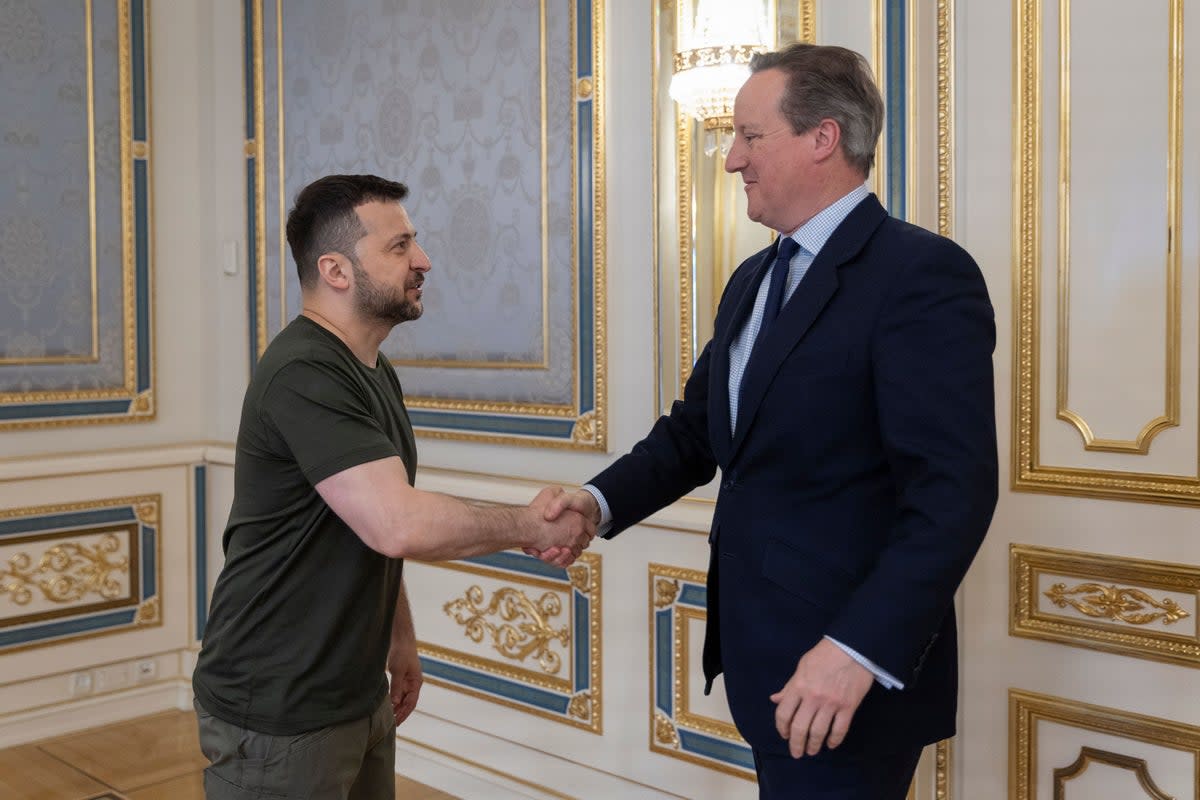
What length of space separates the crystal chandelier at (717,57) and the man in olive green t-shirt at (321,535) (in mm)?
954

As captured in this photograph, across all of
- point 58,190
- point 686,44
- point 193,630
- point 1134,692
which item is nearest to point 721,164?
point 686,44

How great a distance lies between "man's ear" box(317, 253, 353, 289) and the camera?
2.04 meters

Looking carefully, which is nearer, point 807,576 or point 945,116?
point 807,576

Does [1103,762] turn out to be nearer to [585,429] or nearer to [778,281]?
[778,281]

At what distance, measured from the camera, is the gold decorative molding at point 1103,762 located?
7.57ft

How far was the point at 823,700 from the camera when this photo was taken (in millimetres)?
1518

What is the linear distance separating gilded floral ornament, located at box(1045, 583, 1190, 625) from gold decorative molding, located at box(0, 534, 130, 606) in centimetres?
307

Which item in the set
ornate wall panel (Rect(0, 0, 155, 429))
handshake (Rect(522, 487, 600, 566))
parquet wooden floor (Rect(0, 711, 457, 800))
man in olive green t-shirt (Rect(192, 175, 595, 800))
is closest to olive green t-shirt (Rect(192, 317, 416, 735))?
man in olive green t-shirt (Rect(192, 175, 595, 800))

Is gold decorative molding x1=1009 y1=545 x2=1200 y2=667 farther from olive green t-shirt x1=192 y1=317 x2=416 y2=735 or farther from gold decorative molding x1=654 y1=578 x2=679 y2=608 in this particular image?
olive green t-shirt x1=192 y1=317 x2=416 y2=735

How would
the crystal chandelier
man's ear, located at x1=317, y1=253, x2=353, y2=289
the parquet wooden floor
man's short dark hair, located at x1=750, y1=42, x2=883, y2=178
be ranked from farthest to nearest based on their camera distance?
the parquet wooden floor, the crystal chandelier, man's ear, located at x1=317, y1=253, x2=353, y2=289, man's short dark hair, located at x1=750, y1=42, x2=883, y2=178

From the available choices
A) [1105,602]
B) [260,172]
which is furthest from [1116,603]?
[260,172]

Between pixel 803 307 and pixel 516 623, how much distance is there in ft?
6.47

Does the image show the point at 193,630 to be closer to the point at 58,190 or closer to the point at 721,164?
the point at 58,190

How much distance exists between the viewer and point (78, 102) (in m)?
4.06
